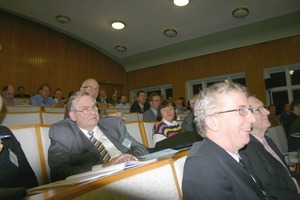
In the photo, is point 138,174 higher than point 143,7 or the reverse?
the reverse

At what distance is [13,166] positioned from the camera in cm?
127

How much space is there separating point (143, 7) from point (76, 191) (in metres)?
6.09

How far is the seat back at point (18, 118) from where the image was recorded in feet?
7.20

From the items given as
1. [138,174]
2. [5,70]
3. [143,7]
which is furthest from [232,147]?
[5,70]

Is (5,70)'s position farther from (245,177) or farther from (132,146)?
(245,177)

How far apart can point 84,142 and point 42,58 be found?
7.39m

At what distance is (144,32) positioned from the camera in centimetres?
746

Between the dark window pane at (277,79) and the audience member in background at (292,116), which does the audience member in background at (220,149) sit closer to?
the audience member in background at (292,116)

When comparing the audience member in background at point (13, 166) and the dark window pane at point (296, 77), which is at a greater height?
the dark window pane at point (296, 77)

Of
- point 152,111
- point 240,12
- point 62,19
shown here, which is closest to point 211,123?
point 152,111

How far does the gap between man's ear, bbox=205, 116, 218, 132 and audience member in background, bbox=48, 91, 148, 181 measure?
516 millimetres

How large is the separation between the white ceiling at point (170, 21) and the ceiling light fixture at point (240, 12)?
0.11 m

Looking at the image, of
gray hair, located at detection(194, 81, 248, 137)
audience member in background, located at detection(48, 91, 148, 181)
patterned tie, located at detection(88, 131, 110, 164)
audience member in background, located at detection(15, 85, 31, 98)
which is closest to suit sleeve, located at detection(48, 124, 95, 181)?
audience member in background, located at detection(48, 91, 148, 181)

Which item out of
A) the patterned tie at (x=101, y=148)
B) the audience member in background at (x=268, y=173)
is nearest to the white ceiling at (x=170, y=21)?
the patterned tie at (x=101, y=148)
